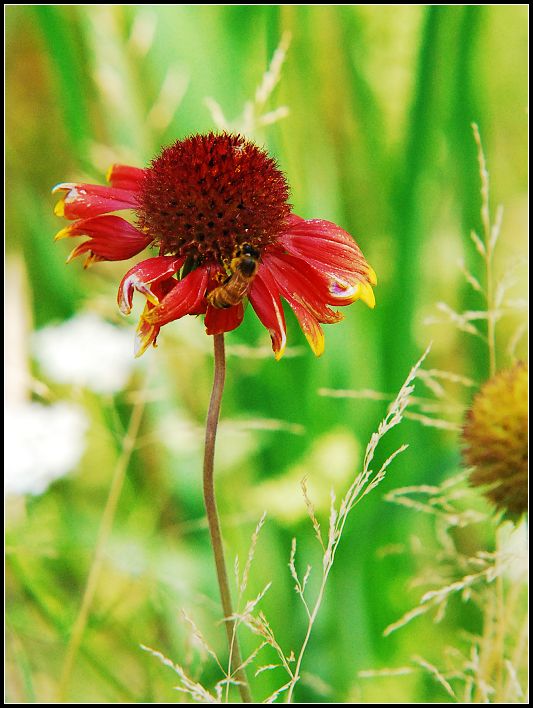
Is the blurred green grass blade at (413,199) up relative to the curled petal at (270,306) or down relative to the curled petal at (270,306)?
up

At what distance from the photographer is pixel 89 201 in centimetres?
53

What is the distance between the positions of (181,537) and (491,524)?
1.40ft

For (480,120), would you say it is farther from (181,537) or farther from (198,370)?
Result: (181,537)

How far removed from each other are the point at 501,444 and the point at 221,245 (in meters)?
0.27

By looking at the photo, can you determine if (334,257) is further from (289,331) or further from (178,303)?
(289,331)

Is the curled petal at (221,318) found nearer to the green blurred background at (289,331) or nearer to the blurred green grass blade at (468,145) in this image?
the green blurred background at (289,331)

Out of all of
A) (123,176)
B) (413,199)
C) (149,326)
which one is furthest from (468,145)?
(149,326)

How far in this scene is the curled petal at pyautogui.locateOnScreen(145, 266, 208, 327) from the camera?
45 cm

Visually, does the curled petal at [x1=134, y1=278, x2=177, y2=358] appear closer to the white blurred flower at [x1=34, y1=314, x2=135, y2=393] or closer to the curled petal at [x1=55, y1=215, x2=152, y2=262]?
the curled petal at [x1=55, y1=215, x2=152, y2=262]

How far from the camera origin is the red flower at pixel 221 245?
18.5 inches

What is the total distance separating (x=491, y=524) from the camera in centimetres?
107

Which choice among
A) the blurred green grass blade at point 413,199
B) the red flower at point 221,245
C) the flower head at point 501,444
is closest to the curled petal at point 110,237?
the red flower at point 221,245

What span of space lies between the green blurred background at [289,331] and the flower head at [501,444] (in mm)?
306

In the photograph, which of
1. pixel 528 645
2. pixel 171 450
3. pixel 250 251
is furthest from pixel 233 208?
pixel 171 450
